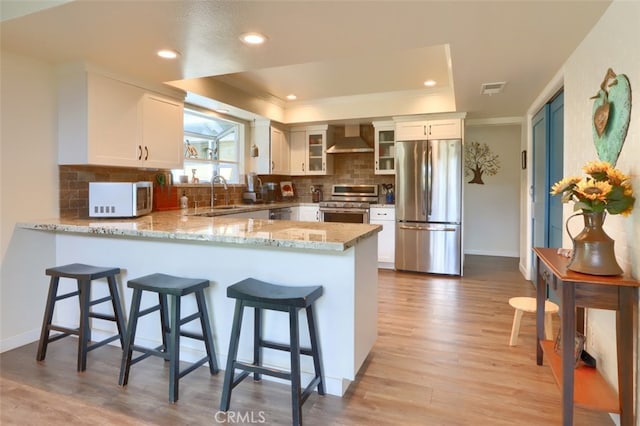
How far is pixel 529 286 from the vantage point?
14.3ft

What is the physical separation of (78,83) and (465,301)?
3968 mm

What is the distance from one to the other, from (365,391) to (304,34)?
216 centimetres

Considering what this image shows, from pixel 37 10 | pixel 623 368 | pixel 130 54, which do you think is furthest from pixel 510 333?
pixel 37 10

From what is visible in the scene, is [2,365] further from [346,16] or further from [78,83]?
[346,16]

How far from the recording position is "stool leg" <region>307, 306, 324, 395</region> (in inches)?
79.4

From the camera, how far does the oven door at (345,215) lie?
5.28m

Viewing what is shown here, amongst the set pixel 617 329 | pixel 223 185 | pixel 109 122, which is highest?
pixel 109 122

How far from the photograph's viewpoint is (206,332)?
7.48 feet

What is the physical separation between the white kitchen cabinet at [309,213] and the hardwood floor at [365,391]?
2.77m

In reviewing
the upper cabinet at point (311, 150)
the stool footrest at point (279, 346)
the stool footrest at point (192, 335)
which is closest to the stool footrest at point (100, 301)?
the stool footrest at point (192, 335)

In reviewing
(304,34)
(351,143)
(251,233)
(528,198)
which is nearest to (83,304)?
(251,233)

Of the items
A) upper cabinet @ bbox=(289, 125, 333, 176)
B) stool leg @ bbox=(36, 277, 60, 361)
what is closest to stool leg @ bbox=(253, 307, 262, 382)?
stool leg @ bbox=(36, 277, 60, 361)

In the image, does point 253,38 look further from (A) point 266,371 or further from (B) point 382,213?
(B) point 382,213

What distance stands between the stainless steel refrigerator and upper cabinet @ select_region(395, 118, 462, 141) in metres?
0.09
